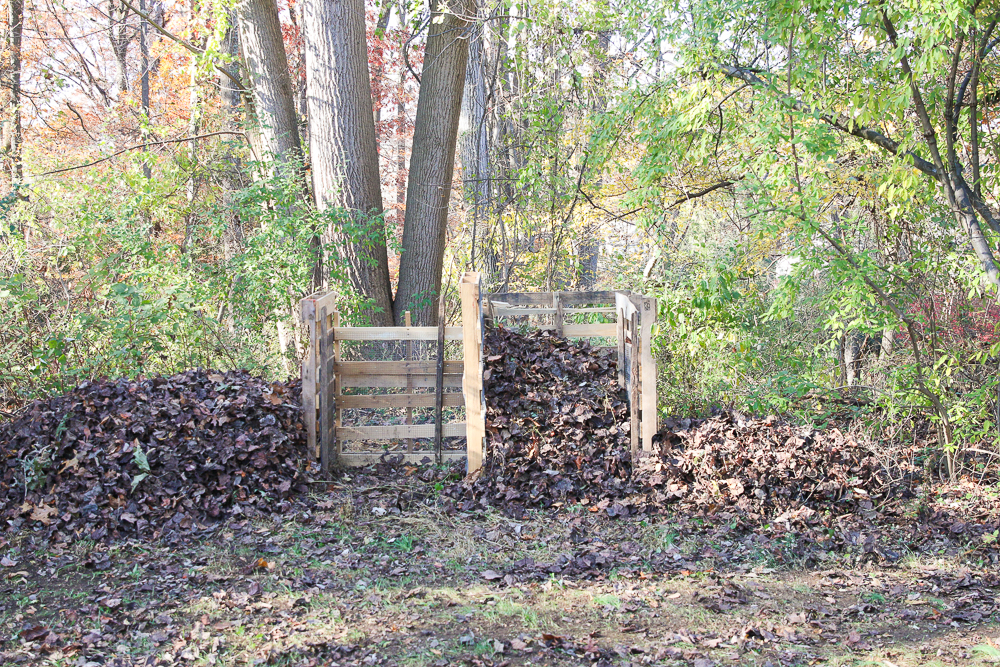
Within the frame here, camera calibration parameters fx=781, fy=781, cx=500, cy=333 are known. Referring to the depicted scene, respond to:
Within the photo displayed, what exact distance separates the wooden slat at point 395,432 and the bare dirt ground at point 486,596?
0.87 m

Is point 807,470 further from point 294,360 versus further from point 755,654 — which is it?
point 294,360

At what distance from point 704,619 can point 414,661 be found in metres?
1.64

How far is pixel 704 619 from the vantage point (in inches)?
172

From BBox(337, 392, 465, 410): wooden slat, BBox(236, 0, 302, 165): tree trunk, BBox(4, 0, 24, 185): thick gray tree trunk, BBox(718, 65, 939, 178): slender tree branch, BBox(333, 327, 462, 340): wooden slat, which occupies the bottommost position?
BBox(337, 392, 465, 410): wooden slat

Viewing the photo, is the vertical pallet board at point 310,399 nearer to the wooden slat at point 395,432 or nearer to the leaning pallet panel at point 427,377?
the leaning pallet panel at point 427,377

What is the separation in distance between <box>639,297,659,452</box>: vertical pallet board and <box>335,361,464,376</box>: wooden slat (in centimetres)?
164

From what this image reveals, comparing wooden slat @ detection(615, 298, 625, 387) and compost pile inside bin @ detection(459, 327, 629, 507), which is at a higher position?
wooden slat @ detection(615, 298, 625, 387)

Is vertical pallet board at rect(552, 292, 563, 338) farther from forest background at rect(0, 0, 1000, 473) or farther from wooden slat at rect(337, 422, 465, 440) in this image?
wooden slat at rect(337, 422, 465, 440)

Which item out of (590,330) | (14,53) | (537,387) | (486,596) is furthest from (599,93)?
(14,53)

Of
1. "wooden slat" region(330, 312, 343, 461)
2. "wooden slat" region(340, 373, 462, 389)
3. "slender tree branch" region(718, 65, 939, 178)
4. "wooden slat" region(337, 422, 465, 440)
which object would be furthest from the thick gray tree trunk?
"slender tree branch" region(718, 65, 939, 178)

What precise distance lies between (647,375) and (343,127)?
15.9ft

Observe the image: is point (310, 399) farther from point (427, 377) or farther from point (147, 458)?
point (147, 458)

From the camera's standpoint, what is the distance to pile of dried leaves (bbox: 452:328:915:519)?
5.95 m

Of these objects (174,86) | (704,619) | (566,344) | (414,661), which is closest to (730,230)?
(566,344)
